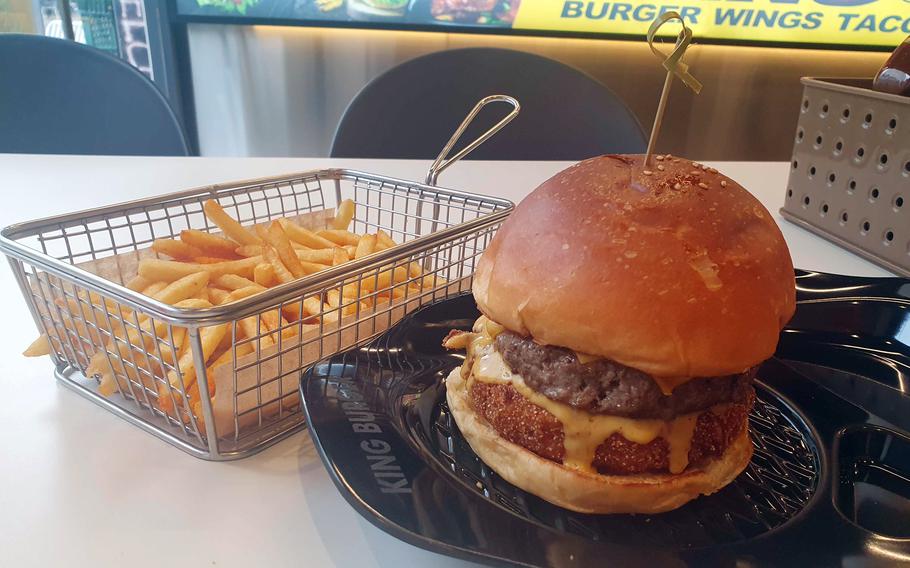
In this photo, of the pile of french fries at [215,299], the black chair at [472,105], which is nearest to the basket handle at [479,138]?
the pile of french fries at [215,299]

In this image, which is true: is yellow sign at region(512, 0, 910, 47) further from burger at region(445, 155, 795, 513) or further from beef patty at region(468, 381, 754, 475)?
beef patty at region(468, 381, 754, 475)

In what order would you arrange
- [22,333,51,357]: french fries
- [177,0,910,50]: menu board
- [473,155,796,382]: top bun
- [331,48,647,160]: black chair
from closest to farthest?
[473,155,796,382]: top bun < [22,333,51,357]: french fries < [331,48,647,160]: black chair < [177,0,910,50]: menu board

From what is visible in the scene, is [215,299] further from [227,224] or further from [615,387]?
[615,387]

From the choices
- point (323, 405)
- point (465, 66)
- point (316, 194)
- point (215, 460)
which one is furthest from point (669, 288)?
point (465, 66)

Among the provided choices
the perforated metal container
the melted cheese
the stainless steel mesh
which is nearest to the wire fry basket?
the stainless steel mesh

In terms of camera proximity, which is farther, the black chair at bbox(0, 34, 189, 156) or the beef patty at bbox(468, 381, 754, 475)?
the black chair at bbox(0, 34, 189, 156)

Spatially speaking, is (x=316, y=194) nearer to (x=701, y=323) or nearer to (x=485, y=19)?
(x=701, y=323)

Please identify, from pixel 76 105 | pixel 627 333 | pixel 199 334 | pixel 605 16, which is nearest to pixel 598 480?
pixel 627 333
